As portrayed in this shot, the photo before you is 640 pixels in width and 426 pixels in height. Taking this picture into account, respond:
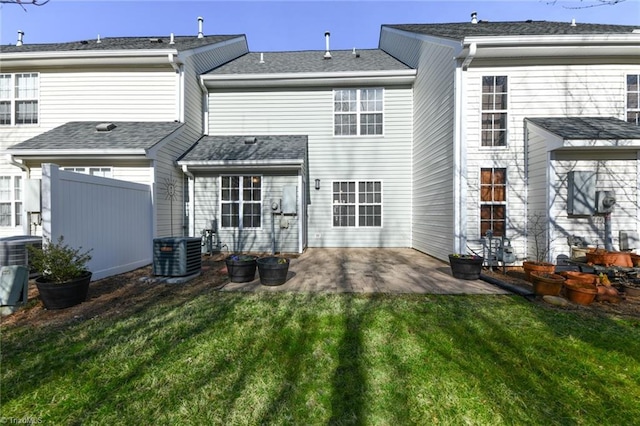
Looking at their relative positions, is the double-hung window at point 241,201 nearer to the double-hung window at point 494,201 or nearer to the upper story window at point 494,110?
the double-hung window at point 494,201

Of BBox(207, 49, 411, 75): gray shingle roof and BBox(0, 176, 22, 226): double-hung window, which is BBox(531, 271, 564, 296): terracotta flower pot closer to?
BBox(207, 49, 411, 75): gray shingle roof

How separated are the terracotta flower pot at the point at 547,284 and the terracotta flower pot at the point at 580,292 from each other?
12 centimetres

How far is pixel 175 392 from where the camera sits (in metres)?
2.30

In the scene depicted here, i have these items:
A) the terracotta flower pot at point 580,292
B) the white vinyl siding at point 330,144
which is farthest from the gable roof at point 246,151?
the terracotta flower pot at point 580,292

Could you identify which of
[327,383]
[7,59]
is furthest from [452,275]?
[7,59]

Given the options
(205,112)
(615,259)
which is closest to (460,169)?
→ (615,259)

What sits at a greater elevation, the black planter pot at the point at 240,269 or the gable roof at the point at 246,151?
the gable roof at the point at 246,151

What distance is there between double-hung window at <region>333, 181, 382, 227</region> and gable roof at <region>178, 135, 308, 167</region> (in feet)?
7.61

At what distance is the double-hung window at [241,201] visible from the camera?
903 centimetres

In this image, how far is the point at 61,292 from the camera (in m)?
4.01

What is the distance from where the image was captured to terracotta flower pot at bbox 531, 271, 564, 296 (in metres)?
4.58

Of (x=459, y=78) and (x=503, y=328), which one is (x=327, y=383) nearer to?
(x=503, y=328)

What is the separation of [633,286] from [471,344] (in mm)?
4363

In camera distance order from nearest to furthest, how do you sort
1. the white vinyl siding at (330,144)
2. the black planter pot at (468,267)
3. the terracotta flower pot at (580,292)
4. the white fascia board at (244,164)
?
the terracotta flower pot at (580,292)
the black planter pot at (468,267)
the white fascia board at (244,164)
the white vinyl siding at (330,144)
